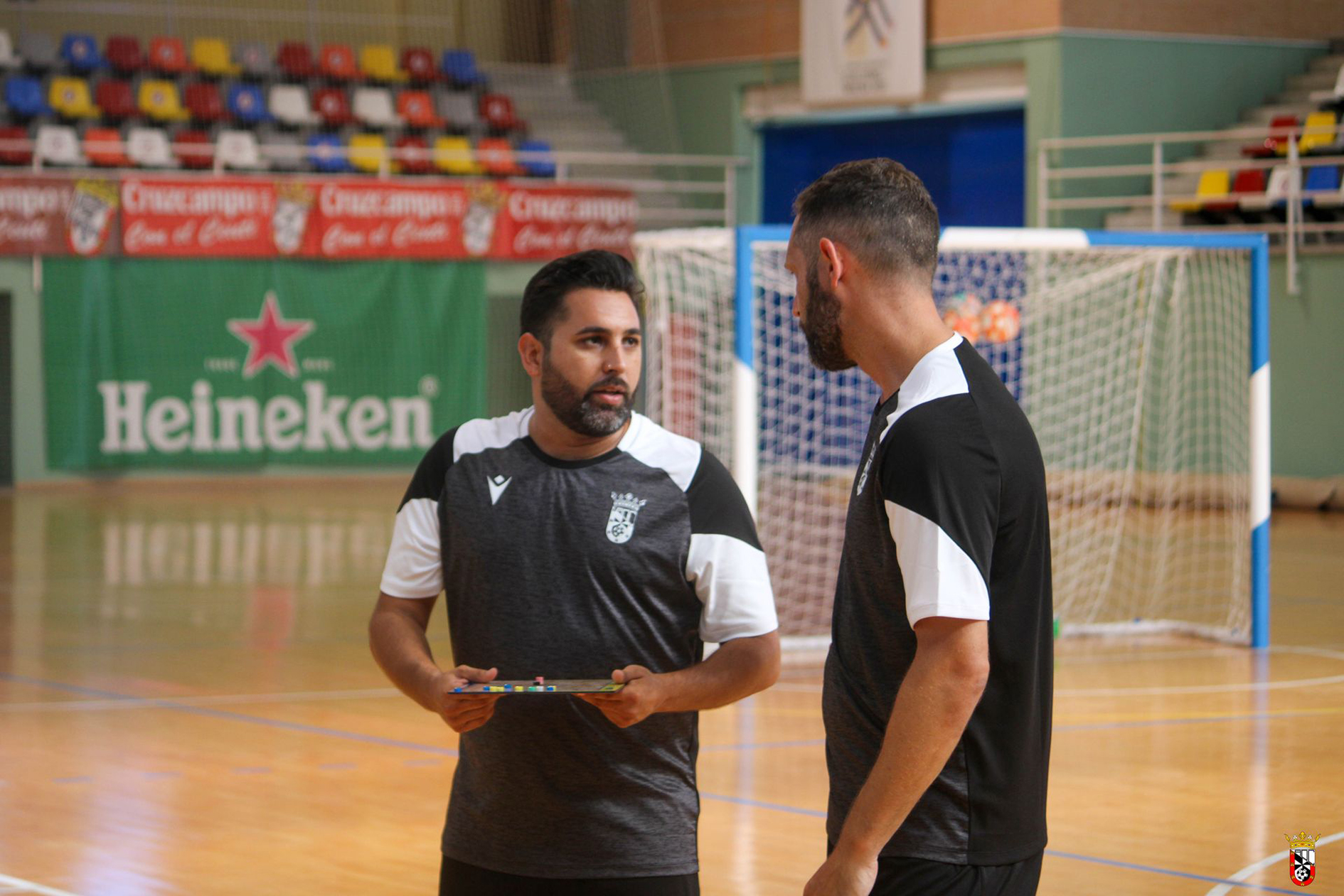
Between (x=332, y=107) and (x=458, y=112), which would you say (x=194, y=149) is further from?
(x=458, y=112)

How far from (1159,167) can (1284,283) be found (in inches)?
64.9

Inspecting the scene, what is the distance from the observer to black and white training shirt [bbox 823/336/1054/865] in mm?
2260

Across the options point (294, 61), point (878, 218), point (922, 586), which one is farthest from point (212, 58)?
point (922, 586)

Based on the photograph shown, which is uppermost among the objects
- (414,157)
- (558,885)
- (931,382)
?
(414,157)

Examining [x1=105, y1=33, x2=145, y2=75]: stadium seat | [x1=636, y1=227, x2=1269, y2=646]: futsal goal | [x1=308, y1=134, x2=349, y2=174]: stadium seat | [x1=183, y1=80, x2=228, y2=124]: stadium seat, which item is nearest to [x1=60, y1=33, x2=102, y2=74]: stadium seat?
[x1=105, y1=33, x2=145, y2=75]: stadium seat

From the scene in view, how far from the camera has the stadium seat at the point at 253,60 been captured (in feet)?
68.0

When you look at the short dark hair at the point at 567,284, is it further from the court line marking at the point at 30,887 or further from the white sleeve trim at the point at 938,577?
the court line marking at the point at 30,887

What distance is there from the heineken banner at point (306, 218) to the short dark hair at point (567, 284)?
16104 millimetres

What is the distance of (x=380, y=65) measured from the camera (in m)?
21.8

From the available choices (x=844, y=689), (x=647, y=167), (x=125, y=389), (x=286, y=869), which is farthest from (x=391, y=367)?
(x=844, y=689)

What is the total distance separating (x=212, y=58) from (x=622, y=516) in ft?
63.2

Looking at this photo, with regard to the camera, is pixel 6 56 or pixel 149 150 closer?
pixel 149 150

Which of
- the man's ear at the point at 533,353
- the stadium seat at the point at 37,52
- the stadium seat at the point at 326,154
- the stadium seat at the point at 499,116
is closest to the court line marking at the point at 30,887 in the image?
the man's ear at the point at 533,353

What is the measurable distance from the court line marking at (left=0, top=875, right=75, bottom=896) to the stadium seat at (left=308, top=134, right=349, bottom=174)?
1502 cm
